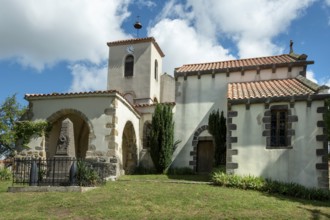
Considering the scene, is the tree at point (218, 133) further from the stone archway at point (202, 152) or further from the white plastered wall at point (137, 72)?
the white plastered wall at point (137, 72)

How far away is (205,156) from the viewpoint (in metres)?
19.3

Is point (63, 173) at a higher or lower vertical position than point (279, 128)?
lower

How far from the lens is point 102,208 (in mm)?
9078

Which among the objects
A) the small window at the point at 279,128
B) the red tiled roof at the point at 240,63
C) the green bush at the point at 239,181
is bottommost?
the green bush at the point at 239,181

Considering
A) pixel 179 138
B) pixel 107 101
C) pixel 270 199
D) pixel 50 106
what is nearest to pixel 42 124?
pixel 50 106

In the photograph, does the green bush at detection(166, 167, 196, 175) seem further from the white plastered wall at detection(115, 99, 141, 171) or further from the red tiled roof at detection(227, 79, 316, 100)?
the red tiled roof at detection(227, 79, 316, 100)

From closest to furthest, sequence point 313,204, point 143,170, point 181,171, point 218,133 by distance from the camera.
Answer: point 313,204 < point 218,133 < point 181,171 < point 143,170

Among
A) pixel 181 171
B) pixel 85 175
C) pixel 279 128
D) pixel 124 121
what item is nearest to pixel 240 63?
pixel 181 171

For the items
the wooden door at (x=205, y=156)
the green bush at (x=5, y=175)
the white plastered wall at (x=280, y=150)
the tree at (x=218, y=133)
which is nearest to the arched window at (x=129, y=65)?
the wooden door at (x=205, y=156)

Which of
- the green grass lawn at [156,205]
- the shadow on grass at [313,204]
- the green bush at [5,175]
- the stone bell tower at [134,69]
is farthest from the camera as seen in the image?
the stone bell tower at [134,69]

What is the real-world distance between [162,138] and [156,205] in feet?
30.8

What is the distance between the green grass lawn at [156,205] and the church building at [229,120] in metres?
2.66

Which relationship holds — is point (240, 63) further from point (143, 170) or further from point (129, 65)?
point (129, 65)

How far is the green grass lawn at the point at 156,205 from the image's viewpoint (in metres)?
8.68
